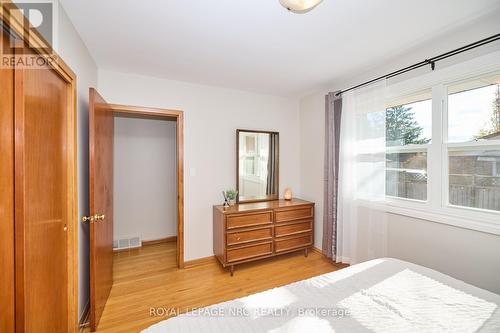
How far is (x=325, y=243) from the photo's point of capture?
2965 mm

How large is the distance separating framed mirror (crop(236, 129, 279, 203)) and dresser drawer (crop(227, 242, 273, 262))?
68 centimetres

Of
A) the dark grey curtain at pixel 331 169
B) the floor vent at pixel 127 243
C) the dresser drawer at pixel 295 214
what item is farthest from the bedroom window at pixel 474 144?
the floor vent at pixel 127 243

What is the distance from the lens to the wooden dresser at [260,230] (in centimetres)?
261

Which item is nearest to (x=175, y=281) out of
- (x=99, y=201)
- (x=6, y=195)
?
(x=99, y=201)

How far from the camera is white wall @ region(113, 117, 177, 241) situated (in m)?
3.40

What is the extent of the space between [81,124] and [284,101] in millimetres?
2746

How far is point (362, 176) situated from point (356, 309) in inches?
67.4

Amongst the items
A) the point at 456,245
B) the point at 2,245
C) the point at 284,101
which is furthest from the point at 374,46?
the point at 2,245

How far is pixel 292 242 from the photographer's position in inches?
118

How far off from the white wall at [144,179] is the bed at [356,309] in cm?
267

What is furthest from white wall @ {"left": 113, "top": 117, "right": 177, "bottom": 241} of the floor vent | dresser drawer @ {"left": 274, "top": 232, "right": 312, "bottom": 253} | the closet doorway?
dresser drawer @ {"left": 274, "top": 232, "right": 312, "bottom": 253}

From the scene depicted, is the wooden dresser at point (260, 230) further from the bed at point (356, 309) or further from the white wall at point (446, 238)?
the bed at point (356, 309)

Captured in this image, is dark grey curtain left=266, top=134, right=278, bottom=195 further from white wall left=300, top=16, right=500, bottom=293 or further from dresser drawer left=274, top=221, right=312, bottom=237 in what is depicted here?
white wall left=300, top=16, right=500, bottom=293

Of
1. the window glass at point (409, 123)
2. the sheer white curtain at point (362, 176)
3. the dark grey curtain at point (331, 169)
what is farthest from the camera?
the dark grey curtain at point (331, 169)
